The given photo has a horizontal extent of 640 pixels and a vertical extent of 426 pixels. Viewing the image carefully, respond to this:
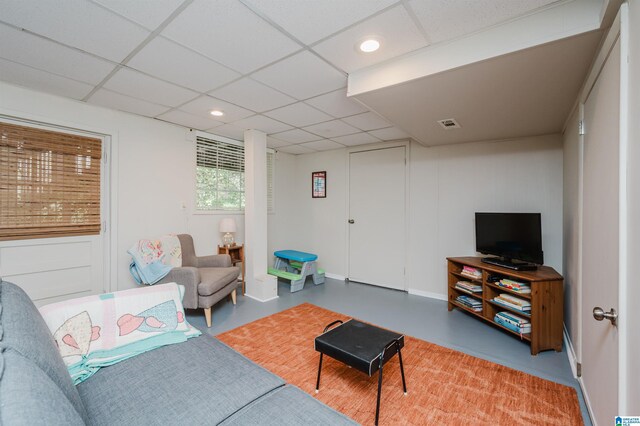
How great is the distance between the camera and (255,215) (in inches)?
160

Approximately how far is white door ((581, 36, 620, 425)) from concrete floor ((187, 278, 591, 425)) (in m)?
0.40

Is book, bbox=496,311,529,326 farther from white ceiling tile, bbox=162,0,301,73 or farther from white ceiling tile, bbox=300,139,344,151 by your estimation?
white ceiling tile, bbox=300,139,344,151

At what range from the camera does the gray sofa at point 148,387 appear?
33.9 inches

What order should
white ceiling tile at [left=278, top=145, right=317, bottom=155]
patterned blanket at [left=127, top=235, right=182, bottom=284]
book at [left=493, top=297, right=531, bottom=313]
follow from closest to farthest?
1. book at [left=493, top=297, right=531, bottom=313]
2. patterned blanket at [left=127, top=235, right=182, bottom=284]
3. white ceiling tile at [left=278, top=145, right=317, bottom=155]

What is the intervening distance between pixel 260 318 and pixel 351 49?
288 cm

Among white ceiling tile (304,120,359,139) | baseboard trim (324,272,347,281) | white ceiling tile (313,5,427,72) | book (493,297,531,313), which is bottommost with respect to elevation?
baseboard trim (324,272,347,281)

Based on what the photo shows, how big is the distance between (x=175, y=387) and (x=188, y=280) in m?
1.90

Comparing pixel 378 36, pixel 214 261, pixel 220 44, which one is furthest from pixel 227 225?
pixel 378 36

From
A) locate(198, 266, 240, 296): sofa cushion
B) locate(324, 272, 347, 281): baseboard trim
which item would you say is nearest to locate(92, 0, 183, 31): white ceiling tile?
locate(198, 266, 240, 296): sofa cushion

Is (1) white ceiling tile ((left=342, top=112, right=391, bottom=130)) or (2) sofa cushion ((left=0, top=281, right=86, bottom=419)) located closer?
(2) sofa cushion ((left=0, top=281, right=86, bottom=419))

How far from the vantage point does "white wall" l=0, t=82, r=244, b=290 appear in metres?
2.87

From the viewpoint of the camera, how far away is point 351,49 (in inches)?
77.8

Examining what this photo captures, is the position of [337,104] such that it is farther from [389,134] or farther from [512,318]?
[512,318]

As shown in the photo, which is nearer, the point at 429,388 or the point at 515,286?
the point at 429,388
